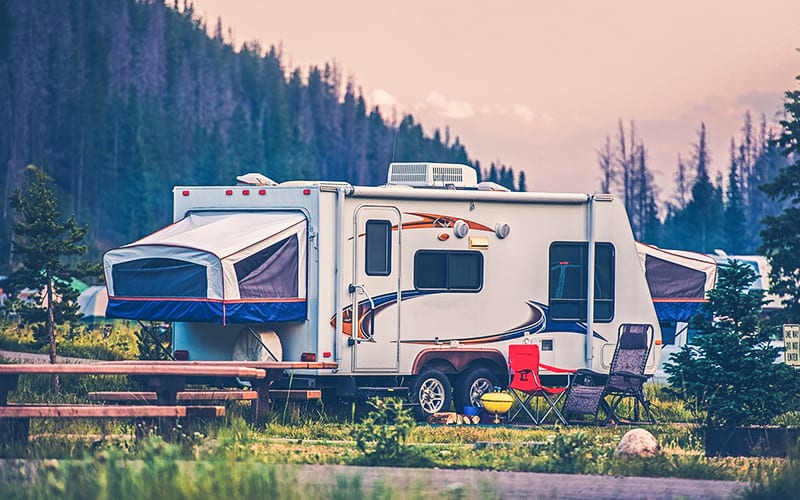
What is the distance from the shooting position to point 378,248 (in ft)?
51.9

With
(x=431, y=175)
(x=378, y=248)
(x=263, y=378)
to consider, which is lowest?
(x=263, y=378)

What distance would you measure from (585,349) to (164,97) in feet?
274

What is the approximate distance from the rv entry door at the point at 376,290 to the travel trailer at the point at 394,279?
0.6 inches

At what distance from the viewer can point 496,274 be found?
54.1 ft

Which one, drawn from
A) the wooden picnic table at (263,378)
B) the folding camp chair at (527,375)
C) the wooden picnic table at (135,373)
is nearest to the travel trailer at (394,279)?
the folding camp chair at (527,375)

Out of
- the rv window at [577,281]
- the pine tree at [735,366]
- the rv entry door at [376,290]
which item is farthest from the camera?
the rv window at [577,281]

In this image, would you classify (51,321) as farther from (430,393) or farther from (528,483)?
(528,483)

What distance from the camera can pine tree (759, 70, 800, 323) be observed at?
70.4 feet

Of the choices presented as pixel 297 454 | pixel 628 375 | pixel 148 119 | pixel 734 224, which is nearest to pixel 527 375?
pixel 628 375

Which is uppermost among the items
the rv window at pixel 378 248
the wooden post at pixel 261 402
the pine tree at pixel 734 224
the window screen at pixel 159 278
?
the pine tree at pixel 734 224

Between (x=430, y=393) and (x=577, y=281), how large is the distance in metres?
2.36

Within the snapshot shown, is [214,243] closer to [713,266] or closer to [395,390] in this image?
[395,390]

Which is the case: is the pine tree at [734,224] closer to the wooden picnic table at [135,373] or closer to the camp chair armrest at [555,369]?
the camp chair armrest at [555,369]

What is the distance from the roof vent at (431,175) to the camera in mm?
16719
